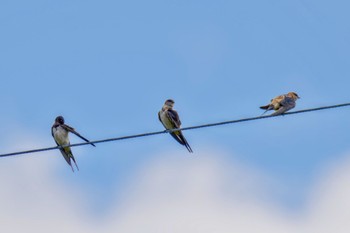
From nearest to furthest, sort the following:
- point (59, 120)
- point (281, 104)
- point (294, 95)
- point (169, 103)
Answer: point (281, 104), point (294, 95), point (59, 120), point (169, 103)

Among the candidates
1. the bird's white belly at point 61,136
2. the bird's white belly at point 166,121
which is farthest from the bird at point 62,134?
the bird's white belly at point 166,121

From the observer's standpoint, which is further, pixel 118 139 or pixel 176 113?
pixel 176 113

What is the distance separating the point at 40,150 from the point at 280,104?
5.92 m

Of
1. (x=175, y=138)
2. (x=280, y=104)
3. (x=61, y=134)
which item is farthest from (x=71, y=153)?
(x=280, y=104)

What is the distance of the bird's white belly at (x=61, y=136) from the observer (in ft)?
65.2

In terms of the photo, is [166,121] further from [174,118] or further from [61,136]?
[61,136]

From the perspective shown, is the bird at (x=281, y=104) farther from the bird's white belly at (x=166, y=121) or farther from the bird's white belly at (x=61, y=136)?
the bird's white belly at (x=61, y=136)

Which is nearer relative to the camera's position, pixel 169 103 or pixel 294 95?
pixel 294 95

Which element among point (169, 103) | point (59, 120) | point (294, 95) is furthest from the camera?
point (169, 103)

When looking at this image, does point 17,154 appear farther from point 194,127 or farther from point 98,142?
point 194,127

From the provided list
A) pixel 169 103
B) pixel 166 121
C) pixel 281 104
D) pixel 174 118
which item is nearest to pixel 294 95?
pixel 281 104

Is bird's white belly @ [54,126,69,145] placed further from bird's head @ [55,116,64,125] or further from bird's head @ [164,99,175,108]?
bird's head @ [164,99,175,108]

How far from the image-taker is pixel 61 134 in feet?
65.3

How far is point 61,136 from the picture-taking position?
19.9 metres
